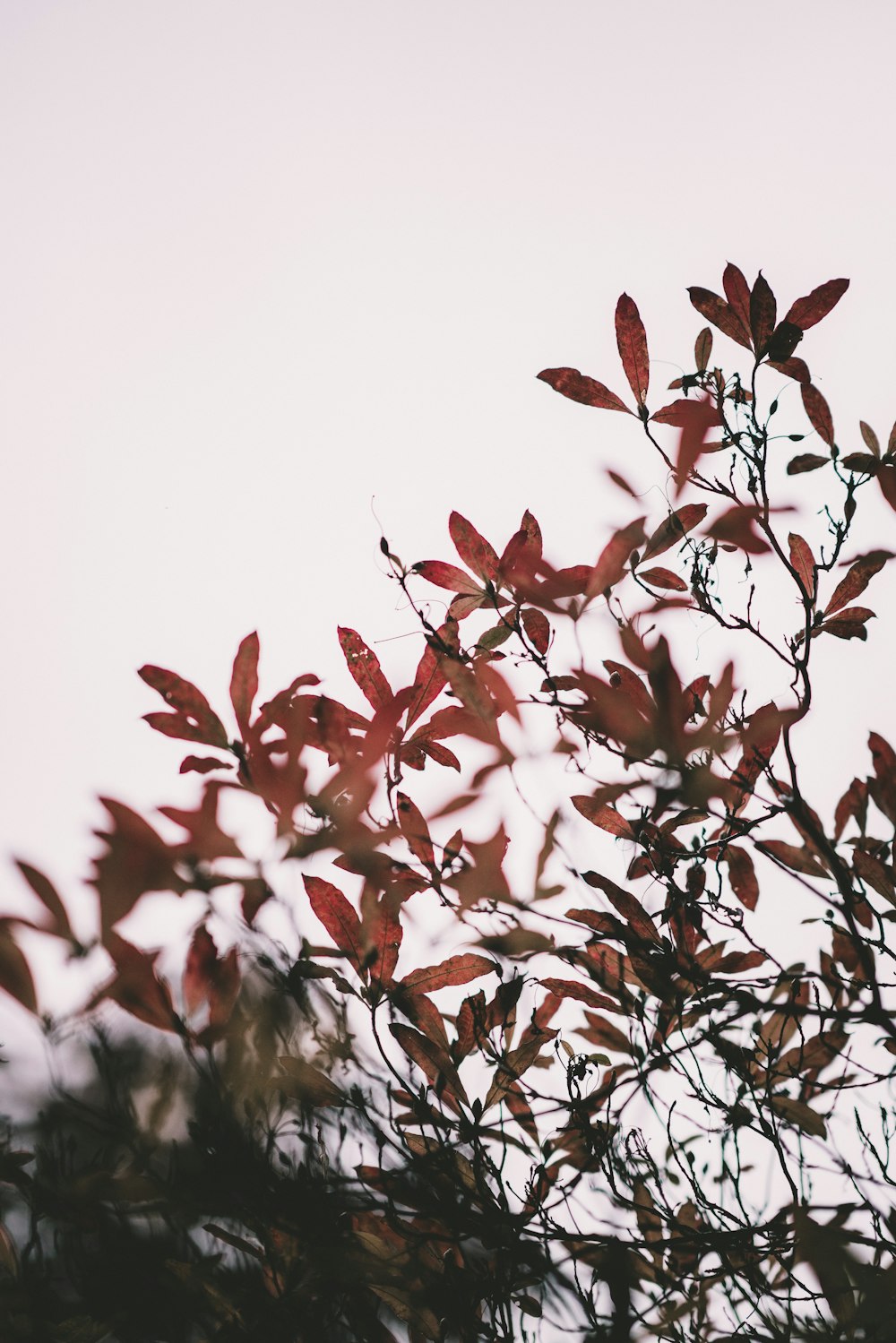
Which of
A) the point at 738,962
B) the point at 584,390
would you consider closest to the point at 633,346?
the point at 584,390

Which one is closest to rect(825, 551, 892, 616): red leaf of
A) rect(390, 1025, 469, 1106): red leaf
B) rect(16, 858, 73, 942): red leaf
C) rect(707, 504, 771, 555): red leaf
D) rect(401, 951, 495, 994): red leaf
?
rect(707, 504, 771, 555): red leaf

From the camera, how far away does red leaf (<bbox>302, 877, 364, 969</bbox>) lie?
99 cm

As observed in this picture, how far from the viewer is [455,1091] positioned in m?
1.06

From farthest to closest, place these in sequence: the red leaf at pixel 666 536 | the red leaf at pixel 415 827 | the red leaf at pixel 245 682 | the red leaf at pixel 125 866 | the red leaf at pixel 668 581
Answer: the red leaf at pixel 668 581 < the red leaf at pixel 666 536 < the red leaf at pixel 415 827 < the red leaf at pixel 245 682 < the red leaf at pixel 125 866

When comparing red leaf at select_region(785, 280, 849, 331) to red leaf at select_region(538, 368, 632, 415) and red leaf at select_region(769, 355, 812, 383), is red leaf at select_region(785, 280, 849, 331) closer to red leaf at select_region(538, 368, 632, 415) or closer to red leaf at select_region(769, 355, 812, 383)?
red leaf at select_region(769, 355, 812, 383)

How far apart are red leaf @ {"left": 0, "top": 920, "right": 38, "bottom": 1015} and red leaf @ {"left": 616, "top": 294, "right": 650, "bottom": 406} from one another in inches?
35.7

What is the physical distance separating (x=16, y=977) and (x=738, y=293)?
1.09 metres

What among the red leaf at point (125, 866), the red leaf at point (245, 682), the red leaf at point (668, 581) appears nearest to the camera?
the red leaf at point (125, 866)

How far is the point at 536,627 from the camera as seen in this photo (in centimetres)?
115

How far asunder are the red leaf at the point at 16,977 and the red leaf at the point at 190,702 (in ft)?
0.78

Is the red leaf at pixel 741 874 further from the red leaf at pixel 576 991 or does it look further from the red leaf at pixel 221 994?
the red leaf at pixel 221 994

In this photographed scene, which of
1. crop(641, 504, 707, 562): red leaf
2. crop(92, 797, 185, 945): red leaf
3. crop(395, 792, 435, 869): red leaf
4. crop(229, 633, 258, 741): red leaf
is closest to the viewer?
crop(92, 797, 185, 945): red leaf

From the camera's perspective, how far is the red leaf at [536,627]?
114 centimetres

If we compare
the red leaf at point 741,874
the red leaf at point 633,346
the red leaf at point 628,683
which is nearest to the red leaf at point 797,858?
the red leaf at point 741,874
